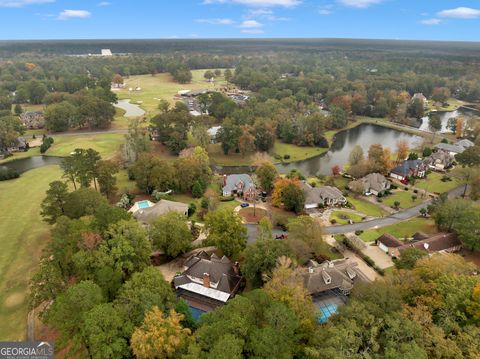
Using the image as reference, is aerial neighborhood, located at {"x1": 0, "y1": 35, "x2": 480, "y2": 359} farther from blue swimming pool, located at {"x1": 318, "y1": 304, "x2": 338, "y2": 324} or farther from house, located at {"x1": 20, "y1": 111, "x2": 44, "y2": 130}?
house, located at {"x1": 20, "y1": 111, "x2": 44, "y2": 130}

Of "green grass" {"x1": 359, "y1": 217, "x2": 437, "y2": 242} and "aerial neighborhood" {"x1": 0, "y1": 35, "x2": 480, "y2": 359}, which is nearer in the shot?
"aerial neighborhood" {"x1": 0, "y1": 35, "x2": 480, "y2": 359}

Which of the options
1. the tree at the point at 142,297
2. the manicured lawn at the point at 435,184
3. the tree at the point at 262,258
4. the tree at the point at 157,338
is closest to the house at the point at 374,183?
the manicured lawn at the point at 435,184

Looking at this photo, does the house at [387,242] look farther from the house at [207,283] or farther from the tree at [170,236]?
the tree at [170,236]

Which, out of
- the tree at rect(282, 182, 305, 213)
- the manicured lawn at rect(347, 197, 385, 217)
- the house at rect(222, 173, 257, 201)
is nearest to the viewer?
the tree at rect(282, 182, 305, 213)

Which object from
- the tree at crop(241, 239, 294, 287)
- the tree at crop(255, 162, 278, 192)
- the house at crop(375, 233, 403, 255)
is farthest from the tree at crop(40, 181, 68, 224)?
the house at crop(375, 233, 403, 255)

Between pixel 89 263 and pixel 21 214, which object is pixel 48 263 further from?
pixel 21 214

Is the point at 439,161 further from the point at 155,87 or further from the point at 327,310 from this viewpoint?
the point at 155,87
